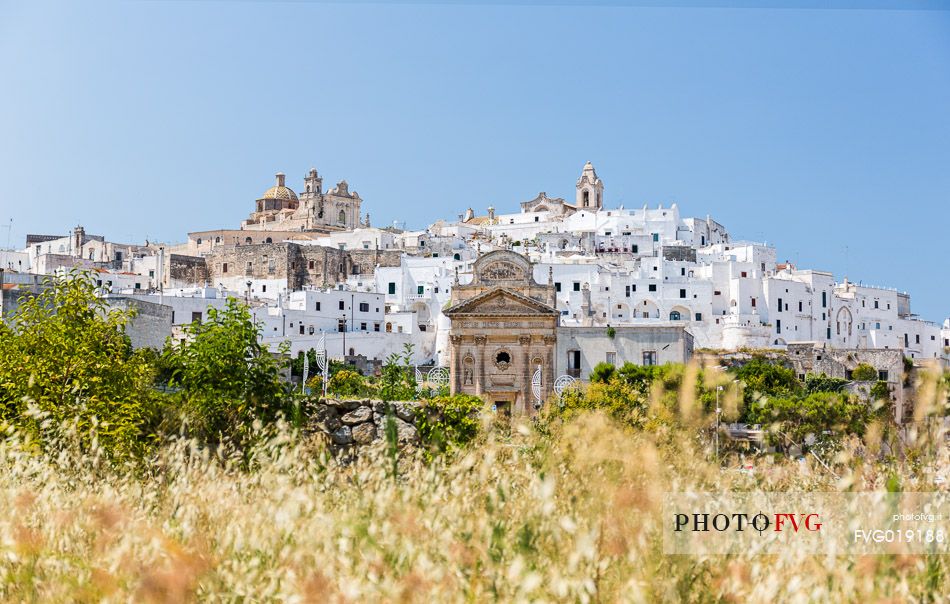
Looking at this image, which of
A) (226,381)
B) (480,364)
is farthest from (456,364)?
(226,381)

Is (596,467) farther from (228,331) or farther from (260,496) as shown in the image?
(228,331)

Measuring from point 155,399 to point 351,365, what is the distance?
45.6 metres

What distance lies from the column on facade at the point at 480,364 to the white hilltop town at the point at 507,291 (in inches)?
2.0

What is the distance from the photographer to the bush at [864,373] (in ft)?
194

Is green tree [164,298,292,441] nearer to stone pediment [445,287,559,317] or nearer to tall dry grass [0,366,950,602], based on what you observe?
tall dry grass [0,366,950,602]

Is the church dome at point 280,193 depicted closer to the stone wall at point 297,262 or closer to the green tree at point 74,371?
the stone wall at point 297,262

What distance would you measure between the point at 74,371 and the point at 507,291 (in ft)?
108

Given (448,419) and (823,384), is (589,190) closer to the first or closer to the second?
(823,384)

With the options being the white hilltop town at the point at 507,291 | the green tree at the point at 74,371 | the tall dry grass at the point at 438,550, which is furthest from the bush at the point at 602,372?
the tall dry grass at the point at 438,550

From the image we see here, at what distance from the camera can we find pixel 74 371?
12836 millimetres

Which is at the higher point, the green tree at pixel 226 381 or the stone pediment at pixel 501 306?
the stone pediment at pixel 501 306

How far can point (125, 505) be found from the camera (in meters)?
6.48

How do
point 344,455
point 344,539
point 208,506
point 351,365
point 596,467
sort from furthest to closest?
point 351,365 < point 344,455 < point 208,506 < point 596,467 < point 344,539

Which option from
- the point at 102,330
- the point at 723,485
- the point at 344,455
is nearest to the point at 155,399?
the point at 102,330
